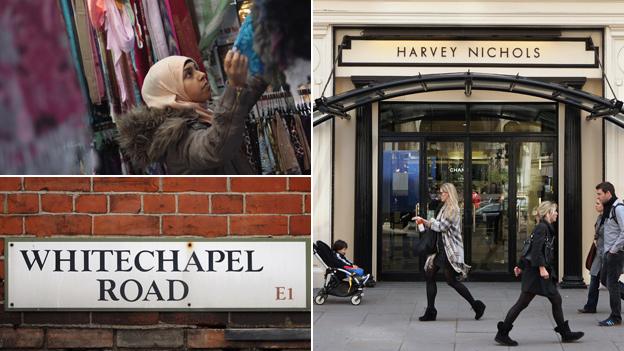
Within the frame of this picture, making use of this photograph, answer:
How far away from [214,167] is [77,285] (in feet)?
2.78

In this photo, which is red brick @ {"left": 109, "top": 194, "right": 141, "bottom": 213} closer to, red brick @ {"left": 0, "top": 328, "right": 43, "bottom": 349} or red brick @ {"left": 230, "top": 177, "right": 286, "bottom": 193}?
red brick @ {"left": 230, "top": 177, "right": 286, "bottom": 193}

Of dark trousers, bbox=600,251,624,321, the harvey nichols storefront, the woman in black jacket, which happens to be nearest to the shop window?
the harvey nichols storefront

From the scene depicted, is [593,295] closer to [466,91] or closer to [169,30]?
[466,91]

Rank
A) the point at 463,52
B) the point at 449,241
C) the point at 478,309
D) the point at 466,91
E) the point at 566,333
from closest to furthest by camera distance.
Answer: the point at 566,333, the point at 449,241, the point at 478,309, the point at 466,91, the point at 463,52

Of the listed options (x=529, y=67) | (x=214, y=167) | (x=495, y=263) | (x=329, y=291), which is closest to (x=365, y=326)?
(x=329, y=291)

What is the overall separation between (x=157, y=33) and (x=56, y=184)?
869 mm

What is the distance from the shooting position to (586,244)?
1204cm

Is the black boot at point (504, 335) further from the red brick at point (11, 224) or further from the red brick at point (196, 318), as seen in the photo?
the red brick at point (11, 224)

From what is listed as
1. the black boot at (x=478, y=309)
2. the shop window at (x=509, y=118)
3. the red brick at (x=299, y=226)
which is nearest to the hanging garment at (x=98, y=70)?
the red brick at (x=299, y=226)

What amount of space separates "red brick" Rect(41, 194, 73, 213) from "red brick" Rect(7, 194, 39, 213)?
0.03m

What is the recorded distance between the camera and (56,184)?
3.79m

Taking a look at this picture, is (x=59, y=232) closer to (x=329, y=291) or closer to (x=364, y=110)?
(x=329, y=291)

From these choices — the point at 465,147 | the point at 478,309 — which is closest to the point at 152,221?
the point at 478,309

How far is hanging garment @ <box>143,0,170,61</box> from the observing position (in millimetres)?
3500
